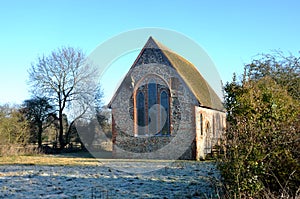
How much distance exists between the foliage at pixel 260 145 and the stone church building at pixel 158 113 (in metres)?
11.8

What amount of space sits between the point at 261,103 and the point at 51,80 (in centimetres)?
2704

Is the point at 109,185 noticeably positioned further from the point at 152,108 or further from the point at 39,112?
the point at 39,112

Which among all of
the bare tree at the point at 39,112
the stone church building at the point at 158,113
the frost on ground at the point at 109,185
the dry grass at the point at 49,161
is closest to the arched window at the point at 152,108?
the stone church building at the point at 158,113

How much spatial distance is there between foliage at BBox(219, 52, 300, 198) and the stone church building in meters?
11.8

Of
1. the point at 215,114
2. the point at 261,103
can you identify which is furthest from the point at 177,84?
the point at 261,103

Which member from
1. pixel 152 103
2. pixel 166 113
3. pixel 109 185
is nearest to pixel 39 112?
pixel 152 103

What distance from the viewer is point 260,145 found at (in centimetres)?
693

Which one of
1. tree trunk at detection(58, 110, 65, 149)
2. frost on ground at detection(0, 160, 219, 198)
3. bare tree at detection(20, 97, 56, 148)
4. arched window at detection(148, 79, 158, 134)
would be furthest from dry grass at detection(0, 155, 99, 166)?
tree trunk at detection(58, 110, 65, 149)

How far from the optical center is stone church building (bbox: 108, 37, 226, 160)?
786 inches

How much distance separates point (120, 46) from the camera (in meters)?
16.2

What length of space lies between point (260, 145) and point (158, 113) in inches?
547

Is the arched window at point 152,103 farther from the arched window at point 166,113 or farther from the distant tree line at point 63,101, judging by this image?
the distant tree line at point 63,101

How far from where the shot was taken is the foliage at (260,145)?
6.64 metres

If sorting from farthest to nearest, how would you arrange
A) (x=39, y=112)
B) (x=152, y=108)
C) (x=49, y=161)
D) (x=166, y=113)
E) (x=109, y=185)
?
(x=39, y=112), (x=152, y=108), (x=166, y=113), (x=49, y=161), (x=109, y=185)
